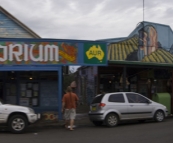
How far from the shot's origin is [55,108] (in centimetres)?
1762

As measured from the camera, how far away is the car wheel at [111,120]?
47.7 ft

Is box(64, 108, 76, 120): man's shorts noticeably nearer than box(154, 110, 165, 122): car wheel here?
Yes

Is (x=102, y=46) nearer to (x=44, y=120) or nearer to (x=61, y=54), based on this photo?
(x=61, y=54)

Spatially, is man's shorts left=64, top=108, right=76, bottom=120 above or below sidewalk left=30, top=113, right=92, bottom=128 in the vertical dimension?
above

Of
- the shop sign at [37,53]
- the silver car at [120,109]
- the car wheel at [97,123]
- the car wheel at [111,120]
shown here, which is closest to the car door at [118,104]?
the silver car at [120,109]

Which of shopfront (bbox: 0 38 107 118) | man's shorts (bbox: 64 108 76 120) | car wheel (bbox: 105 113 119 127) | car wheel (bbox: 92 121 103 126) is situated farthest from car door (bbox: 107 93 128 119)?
shopfront (bbox: 0 38 107 118)

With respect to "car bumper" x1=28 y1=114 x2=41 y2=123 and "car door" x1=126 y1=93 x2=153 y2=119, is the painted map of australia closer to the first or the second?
"car door" x1=126 y1=93 x2=153 y2=119

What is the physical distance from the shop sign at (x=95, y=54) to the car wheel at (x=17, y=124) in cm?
512

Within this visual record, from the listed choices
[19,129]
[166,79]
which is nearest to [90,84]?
[166,79]

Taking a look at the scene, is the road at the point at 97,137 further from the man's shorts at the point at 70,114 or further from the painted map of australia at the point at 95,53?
the painted map of australia at the point at 95,53

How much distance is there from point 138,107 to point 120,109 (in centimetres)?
106

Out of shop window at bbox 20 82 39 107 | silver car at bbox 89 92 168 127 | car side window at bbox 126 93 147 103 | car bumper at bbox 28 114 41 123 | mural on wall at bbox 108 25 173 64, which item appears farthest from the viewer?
mural on wall at bbox 108 25 173 64

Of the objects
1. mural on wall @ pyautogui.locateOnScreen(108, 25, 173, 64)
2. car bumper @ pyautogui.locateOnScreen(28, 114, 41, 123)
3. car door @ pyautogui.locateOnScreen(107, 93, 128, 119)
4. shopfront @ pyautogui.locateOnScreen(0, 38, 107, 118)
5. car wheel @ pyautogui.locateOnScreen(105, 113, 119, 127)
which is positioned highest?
mural on wall @ pyautogui.locateOnScreen(108, 25, 173, 64)

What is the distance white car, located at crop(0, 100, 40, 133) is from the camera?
41.4 ft
